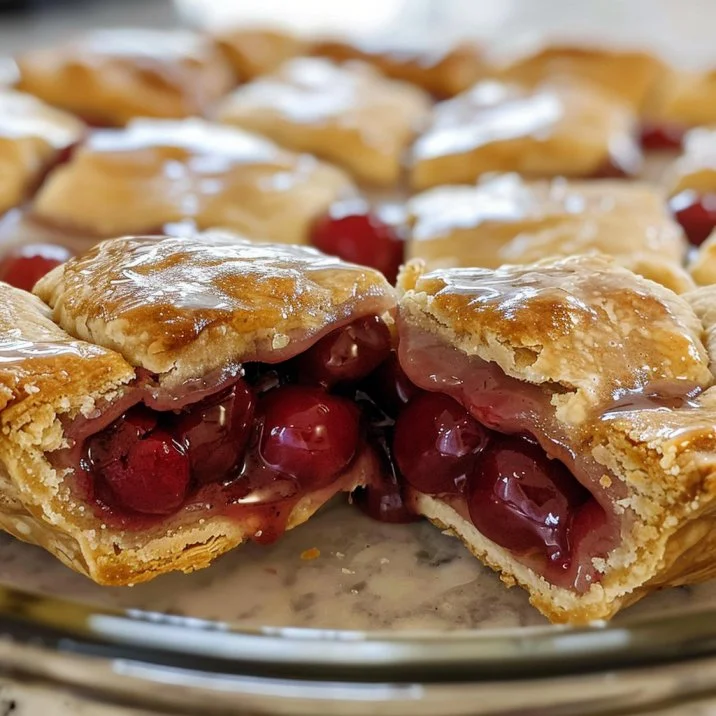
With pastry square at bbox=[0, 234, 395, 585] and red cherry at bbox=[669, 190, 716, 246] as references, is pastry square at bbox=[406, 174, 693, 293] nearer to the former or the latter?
red cherry at bbox=[669, 190, 716, 246]

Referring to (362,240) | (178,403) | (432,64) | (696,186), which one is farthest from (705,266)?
(432,64)

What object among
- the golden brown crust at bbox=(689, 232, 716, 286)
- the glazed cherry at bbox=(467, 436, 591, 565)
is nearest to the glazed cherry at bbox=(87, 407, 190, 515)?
the glazed cherry at bbox=(467, 436, 591, 565)

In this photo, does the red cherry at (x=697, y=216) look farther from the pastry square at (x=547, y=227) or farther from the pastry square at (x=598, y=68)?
the pastry square at (x=598, y=68)

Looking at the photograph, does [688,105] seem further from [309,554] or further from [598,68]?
[309,554]

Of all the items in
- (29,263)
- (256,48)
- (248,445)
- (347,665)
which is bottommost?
(256,48)

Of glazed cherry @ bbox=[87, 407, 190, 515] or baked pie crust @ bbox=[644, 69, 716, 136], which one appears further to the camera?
baked pie crust @ bbox=[644, 69, 716, 136]

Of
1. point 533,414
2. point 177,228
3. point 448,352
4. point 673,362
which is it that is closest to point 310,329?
point 448,352
